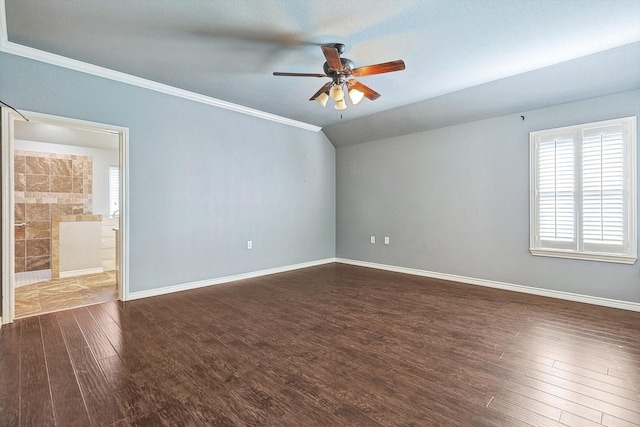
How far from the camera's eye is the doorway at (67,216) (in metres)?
3.77

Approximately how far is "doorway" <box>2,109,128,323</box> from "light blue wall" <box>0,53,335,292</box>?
22 cm

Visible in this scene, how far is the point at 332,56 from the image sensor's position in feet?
8.37

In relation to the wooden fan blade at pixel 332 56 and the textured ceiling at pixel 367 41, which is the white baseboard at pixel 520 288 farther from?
the wooden fan blade at pixel 332 56

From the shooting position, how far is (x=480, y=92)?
394cm

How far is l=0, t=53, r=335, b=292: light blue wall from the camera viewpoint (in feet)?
10.9

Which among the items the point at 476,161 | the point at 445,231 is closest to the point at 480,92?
the point at 476,161

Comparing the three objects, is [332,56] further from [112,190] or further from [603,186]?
[112,190]

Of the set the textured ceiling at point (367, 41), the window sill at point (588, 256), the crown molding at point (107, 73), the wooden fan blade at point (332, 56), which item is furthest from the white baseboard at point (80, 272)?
the window sill at point (588, 256)

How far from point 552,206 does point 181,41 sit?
4604 mm

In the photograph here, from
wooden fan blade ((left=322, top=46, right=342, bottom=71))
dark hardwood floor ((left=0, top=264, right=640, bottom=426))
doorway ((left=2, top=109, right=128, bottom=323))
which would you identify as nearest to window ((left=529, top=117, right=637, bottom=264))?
dark hardwood floor ((left=0, top=264, right=640, bottom=426))

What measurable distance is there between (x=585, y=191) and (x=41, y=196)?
8.60m

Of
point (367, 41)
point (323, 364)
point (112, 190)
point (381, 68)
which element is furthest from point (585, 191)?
point (112, 190)

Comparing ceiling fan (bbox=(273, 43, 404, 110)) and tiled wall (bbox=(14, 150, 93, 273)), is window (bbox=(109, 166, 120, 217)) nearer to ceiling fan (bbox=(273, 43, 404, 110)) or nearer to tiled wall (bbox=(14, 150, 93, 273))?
tiled wall (bbox=(14, 150, 93, 273))

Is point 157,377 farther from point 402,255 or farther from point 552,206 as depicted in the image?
point 552,206
